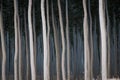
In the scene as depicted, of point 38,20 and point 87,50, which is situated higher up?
point 38,20

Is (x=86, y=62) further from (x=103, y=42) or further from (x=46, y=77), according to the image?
(x=103, y=42)

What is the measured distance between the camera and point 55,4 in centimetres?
2645

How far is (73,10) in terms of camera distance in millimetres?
27828

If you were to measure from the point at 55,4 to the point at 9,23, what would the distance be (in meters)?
5.80

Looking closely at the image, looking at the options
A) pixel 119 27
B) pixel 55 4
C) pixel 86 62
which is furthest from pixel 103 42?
pixel 119 27

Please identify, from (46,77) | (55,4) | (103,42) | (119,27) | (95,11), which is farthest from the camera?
(119,27)

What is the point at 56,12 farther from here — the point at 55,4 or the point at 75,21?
the point at 75,21

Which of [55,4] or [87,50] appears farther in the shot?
[55,4]

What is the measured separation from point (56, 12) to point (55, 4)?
1218mm

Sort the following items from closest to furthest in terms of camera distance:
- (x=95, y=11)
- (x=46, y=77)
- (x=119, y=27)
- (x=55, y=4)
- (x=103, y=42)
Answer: (x=103, y=42) → (x=46, y=77) → (x=55, y=4) → (x=95, y=11) → (x=119, y=27)

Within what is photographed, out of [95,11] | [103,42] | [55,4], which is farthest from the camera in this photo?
[95,11]

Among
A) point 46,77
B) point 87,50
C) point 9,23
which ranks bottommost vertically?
point 46,77

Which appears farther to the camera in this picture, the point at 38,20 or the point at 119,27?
the point at 119,27

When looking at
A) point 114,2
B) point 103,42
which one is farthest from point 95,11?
point 103,42
